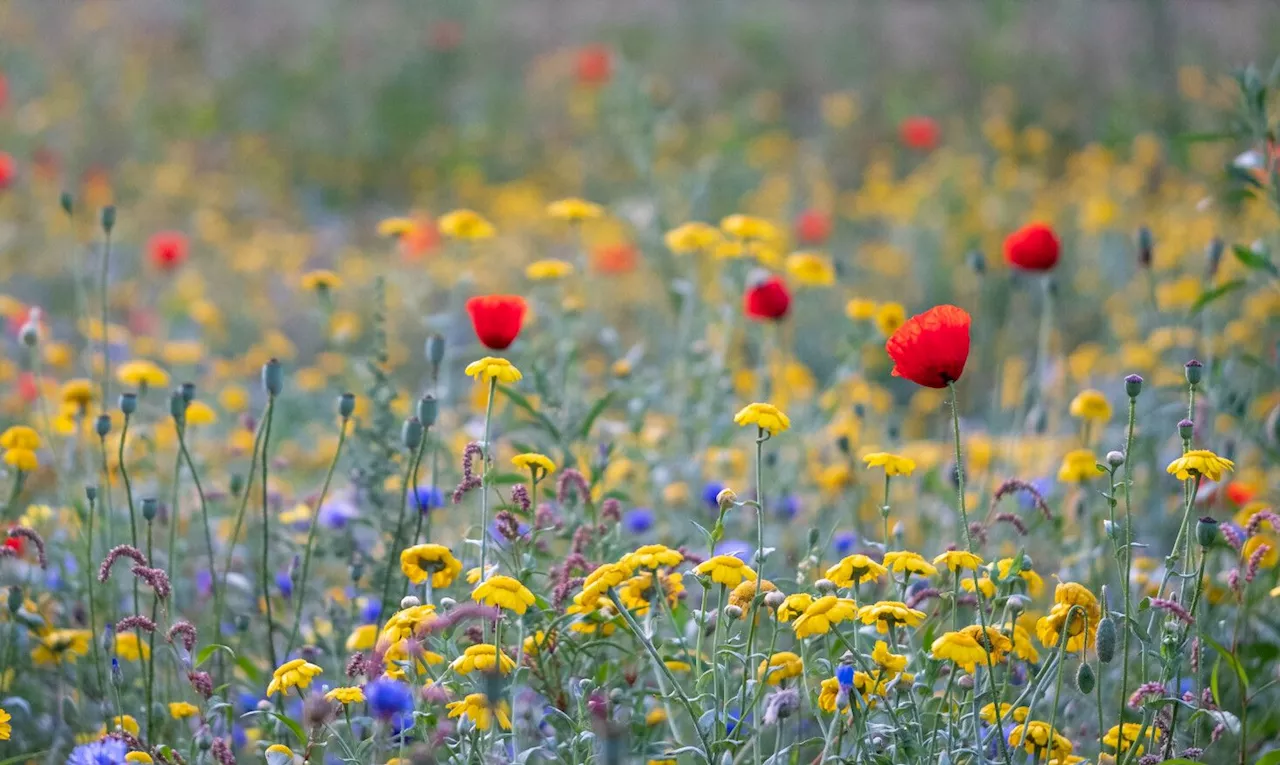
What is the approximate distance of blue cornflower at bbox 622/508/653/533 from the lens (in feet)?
9.58

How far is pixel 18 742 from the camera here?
239cm

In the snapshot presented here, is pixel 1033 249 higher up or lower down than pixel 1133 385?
higher up

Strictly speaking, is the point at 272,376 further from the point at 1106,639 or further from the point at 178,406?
the point at 1106,639

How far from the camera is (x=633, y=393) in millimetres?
3240

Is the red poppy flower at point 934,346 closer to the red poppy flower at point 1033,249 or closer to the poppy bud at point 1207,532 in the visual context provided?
the poppy bud at point 1207,532

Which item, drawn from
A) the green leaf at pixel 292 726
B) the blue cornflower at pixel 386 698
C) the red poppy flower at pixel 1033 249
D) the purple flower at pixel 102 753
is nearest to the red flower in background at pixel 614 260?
the red poppy flower at pixel 1033 249

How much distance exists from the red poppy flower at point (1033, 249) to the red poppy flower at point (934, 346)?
123 cm

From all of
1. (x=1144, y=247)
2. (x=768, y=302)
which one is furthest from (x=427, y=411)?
(x=1144, y=247)

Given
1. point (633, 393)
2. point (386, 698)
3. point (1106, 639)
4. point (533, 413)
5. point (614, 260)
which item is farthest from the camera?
point (614, 260)

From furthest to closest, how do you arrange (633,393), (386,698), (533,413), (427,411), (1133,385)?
(633,393) < (533,413) < (427,411) < (1133,385) < (386,698)

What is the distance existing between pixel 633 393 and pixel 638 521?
430 mm

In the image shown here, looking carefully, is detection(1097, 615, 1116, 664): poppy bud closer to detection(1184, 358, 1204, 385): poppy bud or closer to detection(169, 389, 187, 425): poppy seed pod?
detection(1184, 358, 1204, 385): poppy bud

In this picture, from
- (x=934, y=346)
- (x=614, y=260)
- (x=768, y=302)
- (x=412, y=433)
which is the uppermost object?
(x=614, y=260)

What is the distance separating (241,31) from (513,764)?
10.4 metres
